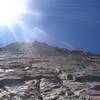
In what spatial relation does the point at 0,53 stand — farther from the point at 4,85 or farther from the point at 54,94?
the point at 54,94

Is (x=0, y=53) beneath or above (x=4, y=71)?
above

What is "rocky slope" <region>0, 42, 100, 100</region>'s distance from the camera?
633 inches

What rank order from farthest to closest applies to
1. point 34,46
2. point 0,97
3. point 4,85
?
point 34,46
point 4,85
point 0,97

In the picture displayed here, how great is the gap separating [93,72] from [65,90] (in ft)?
21.6

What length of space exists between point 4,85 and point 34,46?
17736 millimetres

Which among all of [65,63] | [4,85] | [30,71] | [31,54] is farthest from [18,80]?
[31,54]

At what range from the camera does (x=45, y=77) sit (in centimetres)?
2017

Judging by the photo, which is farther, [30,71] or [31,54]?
[31,54]

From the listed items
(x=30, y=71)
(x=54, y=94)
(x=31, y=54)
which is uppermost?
(x=31, y=54)

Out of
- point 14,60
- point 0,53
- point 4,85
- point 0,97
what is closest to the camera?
point 0,97

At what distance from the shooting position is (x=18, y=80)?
750 inches

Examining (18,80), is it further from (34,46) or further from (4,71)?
(34,46)

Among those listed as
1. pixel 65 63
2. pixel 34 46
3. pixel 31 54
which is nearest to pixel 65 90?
pixel 65 63

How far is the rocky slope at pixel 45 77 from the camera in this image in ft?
52.7
